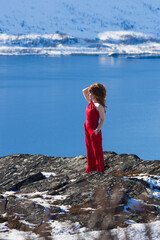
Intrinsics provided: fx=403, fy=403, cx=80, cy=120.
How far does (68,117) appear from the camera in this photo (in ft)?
148

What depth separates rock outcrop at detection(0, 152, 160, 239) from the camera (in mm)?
5242

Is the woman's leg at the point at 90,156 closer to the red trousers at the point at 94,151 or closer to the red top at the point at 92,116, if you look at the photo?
the red trousers at the point at 94,151

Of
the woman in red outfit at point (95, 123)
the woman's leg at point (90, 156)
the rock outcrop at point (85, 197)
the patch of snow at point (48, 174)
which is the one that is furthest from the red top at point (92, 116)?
the patch of snow at point (48, 174)

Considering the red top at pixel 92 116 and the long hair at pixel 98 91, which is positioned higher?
the long hair at pixel 98 91

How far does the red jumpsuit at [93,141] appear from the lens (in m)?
8.02

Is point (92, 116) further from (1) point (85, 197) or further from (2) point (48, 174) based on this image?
(1) point (85, 197)

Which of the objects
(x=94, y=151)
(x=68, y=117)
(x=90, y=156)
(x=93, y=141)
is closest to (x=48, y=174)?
(x=90, y=156)

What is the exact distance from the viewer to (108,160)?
9.16 metres

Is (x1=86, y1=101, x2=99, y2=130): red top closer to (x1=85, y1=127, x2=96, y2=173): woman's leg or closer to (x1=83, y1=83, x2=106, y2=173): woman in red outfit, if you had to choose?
(x1=83, y1=83, x2=106, y2=173): woman in red outfit

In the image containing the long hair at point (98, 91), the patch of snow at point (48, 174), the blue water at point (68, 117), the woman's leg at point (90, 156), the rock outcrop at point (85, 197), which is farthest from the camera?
the blue water at point (68, 117)

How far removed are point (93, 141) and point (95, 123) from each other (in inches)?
14.5

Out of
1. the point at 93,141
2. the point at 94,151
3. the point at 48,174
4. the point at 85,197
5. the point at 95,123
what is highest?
the point at 95,123

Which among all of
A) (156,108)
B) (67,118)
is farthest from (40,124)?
(156,108)

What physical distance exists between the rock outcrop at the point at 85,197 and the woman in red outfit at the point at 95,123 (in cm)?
38
